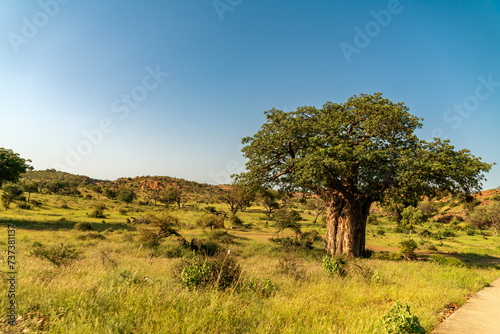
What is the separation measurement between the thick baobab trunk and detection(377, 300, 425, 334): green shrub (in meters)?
13.1

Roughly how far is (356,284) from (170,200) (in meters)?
69.2

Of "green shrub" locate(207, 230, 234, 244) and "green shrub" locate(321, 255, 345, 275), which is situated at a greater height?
"green shrub" locate(321, 255, 345, 275)

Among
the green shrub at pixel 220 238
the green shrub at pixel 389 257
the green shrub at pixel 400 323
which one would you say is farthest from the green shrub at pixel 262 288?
the green shrub at pixel 220 238

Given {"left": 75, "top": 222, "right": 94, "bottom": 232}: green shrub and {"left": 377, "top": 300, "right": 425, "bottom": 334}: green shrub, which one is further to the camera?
{"left": 75, "top": 222, "right": 94, "bottom": 232}: green shrub

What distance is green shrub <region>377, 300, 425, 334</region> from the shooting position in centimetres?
402

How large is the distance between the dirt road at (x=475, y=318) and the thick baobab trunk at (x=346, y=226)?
940cm

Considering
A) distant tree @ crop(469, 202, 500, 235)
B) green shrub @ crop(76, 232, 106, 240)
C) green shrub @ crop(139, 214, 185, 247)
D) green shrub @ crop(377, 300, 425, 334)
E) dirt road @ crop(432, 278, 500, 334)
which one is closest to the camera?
green shrub @ crop(377, 300, 425, 334)

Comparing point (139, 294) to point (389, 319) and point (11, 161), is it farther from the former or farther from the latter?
point (11, 161)

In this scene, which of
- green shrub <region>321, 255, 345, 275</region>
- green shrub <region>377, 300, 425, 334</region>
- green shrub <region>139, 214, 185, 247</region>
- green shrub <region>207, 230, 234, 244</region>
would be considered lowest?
green shrub <region>207, 230, 234, 244</region>

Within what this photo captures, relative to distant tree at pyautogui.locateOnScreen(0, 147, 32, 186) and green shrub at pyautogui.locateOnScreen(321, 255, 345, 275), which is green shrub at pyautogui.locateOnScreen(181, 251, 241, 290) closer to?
green shrub at pyautogui.locateOnScreen(321, 255, 345, 275)

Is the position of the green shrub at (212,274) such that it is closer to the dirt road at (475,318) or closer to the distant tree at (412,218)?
the dirt road at (475,318)

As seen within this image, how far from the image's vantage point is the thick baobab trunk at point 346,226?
16.7 metres

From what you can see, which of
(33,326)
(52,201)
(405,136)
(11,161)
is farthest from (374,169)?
(52,201)

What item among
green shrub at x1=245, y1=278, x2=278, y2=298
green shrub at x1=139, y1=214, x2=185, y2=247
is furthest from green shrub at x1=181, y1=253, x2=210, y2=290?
green shrub at x1=139, y1=214, x2=185, y2=247
